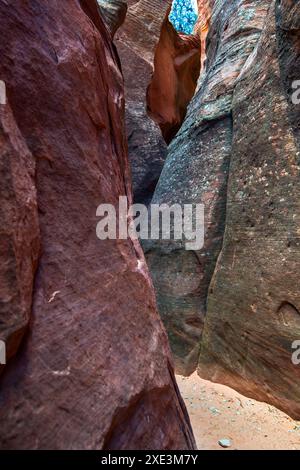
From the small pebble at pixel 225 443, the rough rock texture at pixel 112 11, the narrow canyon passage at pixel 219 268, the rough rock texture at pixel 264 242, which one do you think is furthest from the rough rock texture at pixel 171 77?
the small pebble at pixel 225 443

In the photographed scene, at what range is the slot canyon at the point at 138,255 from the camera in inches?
58.7

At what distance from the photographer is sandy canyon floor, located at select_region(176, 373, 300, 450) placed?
294 centimetres

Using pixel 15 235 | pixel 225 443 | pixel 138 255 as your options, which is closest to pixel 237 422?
pixel 225 443

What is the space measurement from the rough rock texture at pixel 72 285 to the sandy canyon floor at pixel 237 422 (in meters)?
1.03

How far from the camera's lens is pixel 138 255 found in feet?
8.50

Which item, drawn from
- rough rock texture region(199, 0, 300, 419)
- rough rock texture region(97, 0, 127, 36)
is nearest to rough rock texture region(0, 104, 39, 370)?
rough rock texture region(199, 0, 300, 419)

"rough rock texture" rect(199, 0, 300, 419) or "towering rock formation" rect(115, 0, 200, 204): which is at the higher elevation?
"towering rock formation" rect(115, 0, 200, 204)

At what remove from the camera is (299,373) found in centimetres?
326

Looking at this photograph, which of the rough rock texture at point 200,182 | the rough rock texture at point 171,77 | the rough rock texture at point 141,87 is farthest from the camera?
the rough rock texture at point 171,77

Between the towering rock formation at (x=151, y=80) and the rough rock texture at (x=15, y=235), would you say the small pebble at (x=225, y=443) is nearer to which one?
the rough rock texture at (x=15, y=235)

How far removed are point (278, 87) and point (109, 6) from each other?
102 inches

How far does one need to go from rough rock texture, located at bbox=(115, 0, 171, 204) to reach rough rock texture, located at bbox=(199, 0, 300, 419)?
328 centimetres

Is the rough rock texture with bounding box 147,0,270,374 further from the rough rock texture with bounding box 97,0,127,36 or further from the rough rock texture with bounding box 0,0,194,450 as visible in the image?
the rough rock texture with bounding box 0,0,194,450
